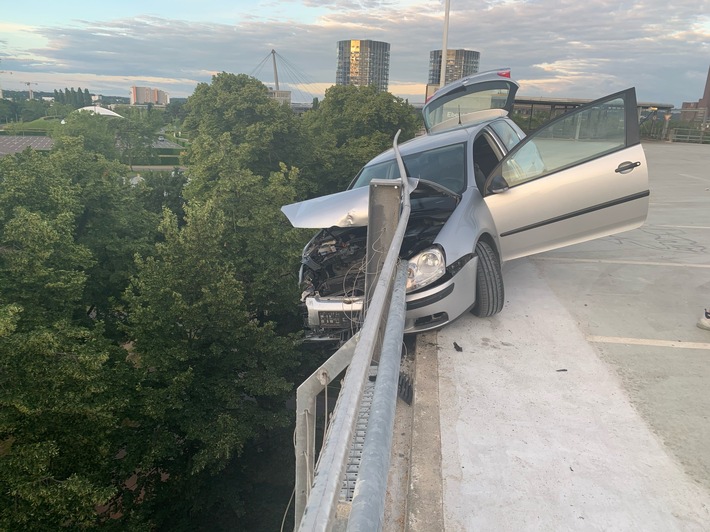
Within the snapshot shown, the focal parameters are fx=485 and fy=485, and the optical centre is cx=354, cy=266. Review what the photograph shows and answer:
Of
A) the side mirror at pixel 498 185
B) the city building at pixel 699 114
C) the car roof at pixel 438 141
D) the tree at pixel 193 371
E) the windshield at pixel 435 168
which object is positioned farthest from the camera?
the city building at pixel 699 114

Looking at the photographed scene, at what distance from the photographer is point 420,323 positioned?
445 centimetres

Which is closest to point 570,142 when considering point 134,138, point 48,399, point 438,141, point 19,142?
point 438,141

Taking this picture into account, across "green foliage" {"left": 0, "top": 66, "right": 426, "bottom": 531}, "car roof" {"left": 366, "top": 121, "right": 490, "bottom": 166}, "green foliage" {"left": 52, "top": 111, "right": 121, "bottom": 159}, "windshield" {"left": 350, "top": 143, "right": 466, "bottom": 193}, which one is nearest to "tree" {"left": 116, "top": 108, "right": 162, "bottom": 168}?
"green foliage" {"left": 52, "top": 111, "right": 121, "bottom": 159}

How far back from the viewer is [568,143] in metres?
4.95

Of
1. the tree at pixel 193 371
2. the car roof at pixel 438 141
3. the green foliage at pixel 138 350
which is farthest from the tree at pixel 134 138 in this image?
the car roof at pixel 438 141

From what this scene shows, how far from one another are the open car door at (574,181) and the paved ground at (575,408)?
34.4 inches

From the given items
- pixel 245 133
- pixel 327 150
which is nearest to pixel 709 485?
pixel 245 133

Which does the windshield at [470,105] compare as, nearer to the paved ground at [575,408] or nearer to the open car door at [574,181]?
the open car door at [574,181]

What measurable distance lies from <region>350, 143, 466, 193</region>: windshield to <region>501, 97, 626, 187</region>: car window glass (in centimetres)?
65

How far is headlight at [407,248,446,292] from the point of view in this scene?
14.1 feet

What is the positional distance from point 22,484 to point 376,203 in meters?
7.68

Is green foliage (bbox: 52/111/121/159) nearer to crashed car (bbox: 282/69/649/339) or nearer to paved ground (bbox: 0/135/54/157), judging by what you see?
crashed car (bbox: 282/69/649/339)

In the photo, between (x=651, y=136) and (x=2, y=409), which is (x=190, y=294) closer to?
(x=2, y=409)

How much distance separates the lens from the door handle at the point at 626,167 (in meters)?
4.65
